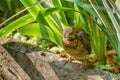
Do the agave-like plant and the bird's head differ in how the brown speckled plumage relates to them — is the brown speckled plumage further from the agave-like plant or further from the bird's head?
the agave-like plant

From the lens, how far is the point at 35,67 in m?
2.82

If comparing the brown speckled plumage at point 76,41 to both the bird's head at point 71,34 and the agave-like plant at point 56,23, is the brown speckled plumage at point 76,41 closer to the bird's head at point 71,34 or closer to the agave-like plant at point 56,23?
the bird's head at point 71,34

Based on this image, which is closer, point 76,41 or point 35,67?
point 76,41

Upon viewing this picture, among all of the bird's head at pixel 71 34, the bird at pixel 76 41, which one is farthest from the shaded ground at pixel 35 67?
the bird's head at pixel 71 34

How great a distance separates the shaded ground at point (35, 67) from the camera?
245 cm

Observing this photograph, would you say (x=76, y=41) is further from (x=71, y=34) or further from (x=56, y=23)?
(x=56, y=23)

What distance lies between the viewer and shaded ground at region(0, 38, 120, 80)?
2.45 metres

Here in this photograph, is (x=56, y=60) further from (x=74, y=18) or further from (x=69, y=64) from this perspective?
(x=74, y=18)

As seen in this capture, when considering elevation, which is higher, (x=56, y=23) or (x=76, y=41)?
(x=56, y=23)

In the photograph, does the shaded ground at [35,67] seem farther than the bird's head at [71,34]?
Yes

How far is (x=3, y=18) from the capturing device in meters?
3.84

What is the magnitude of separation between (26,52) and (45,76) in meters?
0.24

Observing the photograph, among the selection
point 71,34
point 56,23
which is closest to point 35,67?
point 56,23

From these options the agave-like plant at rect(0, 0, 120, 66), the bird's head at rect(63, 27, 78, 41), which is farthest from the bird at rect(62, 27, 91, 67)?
the agave-like plant at rect(0, 0, 120, 66)
